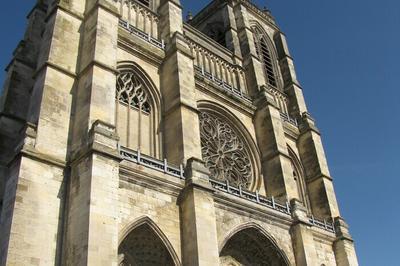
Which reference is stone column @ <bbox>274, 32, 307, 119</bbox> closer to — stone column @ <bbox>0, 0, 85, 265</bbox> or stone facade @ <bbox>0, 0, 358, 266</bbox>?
stone facade @ <bbox>0, 0, 358, 266</bbox>

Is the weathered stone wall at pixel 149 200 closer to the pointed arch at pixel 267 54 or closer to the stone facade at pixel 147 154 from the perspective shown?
the stone facade at pixel 147 154

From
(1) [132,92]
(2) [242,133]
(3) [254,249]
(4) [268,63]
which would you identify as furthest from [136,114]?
(4) [268,63]

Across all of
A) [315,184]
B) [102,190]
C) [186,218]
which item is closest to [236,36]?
[315,184]

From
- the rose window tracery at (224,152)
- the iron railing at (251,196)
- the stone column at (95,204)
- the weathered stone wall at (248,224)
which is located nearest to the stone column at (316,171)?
the rose window tracery at (224,152)

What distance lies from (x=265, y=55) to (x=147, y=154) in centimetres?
1421

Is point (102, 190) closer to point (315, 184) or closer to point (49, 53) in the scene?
point (49, 53)

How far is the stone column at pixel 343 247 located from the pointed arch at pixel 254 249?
12.7ft

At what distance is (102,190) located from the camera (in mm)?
10492

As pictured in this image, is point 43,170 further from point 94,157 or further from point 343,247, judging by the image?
point 343,247

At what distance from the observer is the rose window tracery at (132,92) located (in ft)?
49.8

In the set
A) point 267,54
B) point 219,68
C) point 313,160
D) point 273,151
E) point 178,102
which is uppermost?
point 267,54

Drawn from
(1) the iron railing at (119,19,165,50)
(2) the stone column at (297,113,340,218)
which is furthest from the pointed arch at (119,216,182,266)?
(2) the stone column at (297,113,340,218)

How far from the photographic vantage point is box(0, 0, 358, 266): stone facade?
34.8ft

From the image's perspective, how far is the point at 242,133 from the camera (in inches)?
760
